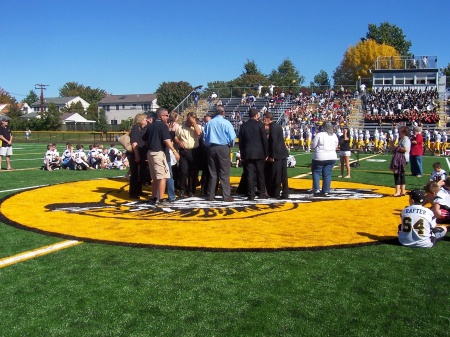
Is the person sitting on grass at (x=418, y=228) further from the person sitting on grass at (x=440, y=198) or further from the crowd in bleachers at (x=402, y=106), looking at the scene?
the crowd in bleachers at (x=402, y=106)

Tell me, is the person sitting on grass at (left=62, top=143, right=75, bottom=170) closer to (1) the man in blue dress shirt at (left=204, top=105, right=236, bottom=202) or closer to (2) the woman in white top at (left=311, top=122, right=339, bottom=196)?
(1) the man in blue dress shirt at (left=204, top=105, right=236, bottom=202)

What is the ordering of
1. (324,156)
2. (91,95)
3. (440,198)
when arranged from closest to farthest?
1. (440,198)
2. (324,156)
3. (91,95)

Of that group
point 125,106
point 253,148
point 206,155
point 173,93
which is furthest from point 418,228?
point 125,106

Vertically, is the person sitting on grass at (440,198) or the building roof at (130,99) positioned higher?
the building roof at (130,99)

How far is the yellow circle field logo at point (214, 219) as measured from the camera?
21.2ft

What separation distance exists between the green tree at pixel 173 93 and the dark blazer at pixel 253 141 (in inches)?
3495

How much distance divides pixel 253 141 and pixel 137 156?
2445 mm

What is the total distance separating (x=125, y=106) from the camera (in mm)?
110375

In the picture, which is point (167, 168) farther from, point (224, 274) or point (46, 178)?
point (46, 178)

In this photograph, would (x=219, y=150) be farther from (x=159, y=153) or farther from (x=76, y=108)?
(x=76, y=108)

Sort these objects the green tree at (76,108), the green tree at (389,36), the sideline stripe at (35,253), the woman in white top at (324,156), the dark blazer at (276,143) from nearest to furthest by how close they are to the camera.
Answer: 1. the sideline stripe at (35,253)
2. the dark blazer at (276,143)
3. the woman in white top at (324,156)
4. the green tree at (389,36)
5. the green tree at (76,108)

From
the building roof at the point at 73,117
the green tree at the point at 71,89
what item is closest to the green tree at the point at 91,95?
the green tree at the point at 71,89

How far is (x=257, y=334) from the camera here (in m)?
3.67

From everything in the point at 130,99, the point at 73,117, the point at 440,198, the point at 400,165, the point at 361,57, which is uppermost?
the point at 361,57
